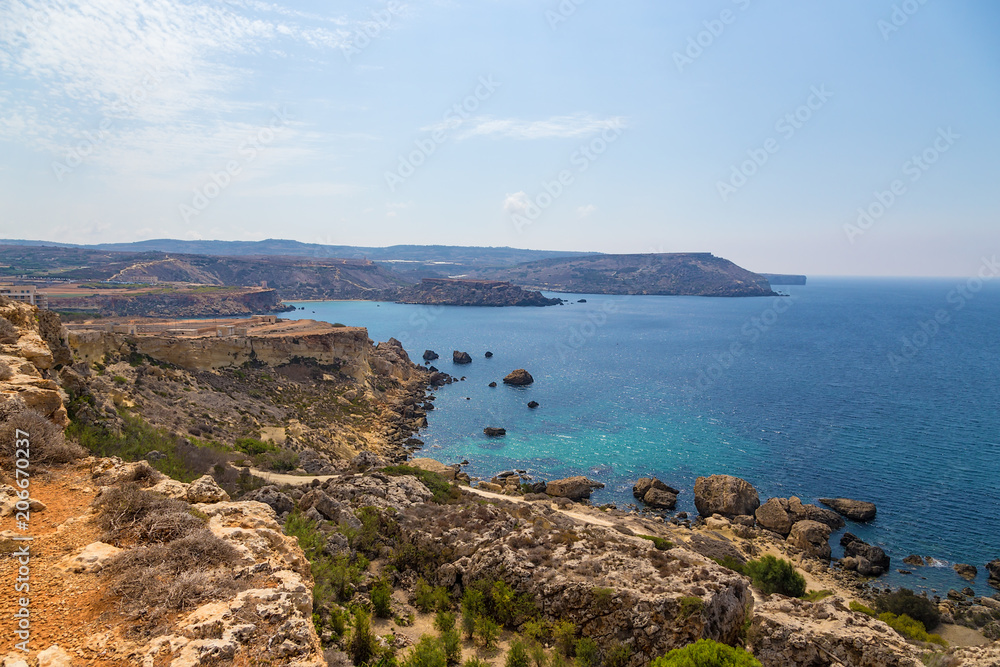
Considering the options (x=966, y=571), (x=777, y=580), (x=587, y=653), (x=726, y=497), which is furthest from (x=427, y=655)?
(x=966, y=571)

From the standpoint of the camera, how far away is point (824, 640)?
15.4 metres

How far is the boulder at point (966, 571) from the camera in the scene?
28.3 m

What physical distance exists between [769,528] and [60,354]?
40.0m

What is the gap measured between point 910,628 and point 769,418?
3848 cm

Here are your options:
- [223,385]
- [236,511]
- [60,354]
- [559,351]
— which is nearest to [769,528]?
[236,511]

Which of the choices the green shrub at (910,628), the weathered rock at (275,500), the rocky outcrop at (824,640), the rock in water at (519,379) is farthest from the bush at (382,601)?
the rock in water at (519,379)

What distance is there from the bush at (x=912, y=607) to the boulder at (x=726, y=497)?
10.8m

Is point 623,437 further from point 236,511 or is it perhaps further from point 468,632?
point 236,511

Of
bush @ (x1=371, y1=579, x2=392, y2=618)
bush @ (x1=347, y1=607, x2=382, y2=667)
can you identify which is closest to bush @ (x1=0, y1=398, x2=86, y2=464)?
bush @ (x1=347, y1=607, x2=382, y2=667)

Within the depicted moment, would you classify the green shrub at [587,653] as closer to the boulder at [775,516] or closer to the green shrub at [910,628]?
the green shrub at [910,628]

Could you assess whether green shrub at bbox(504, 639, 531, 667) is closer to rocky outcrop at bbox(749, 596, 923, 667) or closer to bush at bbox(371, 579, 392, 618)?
bush at bbox(371, 579, 392, 618)

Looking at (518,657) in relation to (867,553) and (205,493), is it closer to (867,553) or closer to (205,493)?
(205,493)

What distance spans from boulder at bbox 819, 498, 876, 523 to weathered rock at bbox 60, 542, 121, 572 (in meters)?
40.8

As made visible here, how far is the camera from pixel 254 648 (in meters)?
7.19
